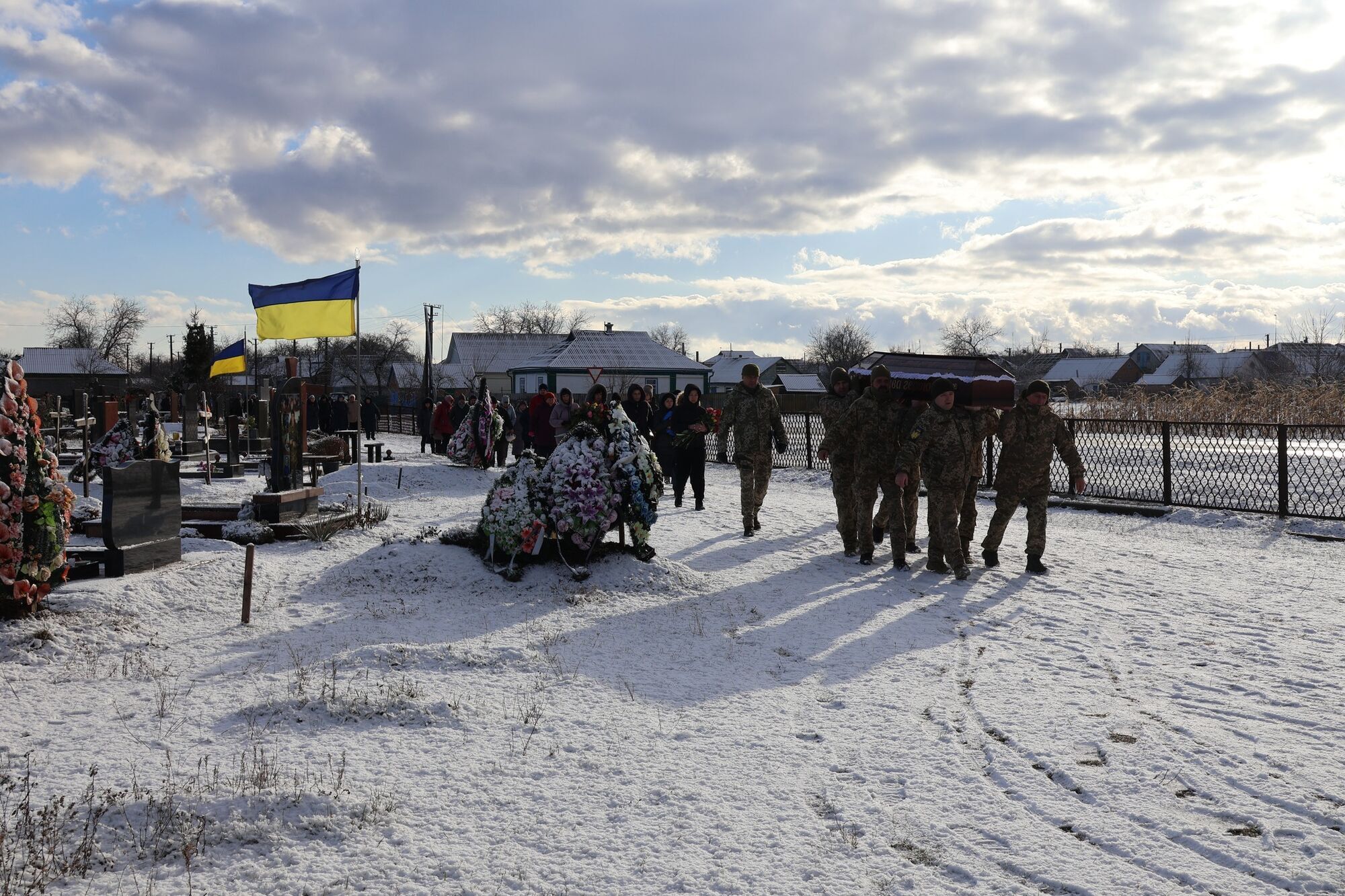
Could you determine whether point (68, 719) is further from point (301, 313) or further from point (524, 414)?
point (524, 414)

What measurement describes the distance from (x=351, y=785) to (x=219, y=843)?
0.60 metres

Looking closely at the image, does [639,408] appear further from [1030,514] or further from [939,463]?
[1030,514]

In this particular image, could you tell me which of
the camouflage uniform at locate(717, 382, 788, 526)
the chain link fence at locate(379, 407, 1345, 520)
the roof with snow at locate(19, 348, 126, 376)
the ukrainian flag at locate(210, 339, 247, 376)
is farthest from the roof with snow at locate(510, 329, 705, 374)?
the roof with snow at locate(19, 348, 126, 376)

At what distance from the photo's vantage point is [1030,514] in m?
8.97

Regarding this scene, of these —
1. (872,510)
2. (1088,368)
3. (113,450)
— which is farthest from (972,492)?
(1088,368)

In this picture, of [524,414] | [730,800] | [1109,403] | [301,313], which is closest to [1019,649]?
[730,800]

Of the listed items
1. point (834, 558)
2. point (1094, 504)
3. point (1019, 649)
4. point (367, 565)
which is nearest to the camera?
point (1019, 649)

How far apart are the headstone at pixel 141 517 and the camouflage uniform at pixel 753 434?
18.4 feet

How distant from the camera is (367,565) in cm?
813

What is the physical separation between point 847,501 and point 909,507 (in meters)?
0.64

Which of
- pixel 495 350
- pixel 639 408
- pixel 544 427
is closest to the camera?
pixel 639 408

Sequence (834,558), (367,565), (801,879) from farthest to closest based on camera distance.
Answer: (834,558) < (367,565) < (801,879)

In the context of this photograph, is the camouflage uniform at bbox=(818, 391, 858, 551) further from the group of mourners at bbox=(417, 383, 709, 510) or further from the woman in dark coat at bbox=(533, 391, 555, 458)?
the woman in dark coat at bbox=(533, 391, 555, 458)

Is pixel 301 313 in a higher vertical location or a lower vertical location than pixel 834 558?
higher
